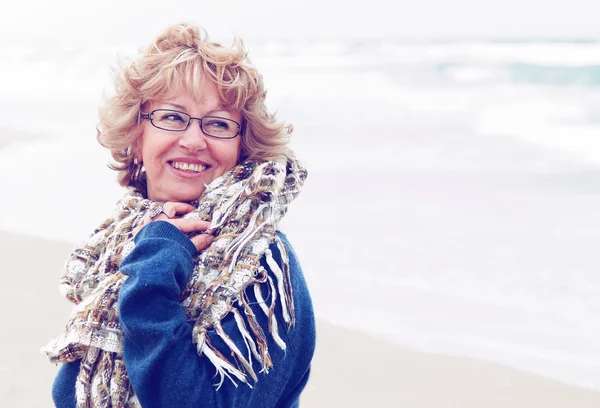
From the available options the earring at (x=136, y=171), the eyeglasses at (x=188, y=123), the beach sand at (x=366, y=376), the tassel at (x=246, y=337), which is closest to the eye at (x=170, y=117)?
the eyeglasses at (x=188, y=123)

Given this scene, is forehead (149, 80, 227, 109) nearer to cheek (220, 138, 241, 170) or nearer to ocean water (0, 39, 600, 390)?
cheek (220, 138, 241, 170)

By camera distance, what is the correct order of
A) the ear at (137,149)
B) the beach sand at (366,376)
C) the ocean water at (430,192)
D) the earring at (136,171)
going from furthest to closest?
the ocean water at (430,192) < the beach sand at (366,376) < the earring at (136,171) < the ear at (137,149)

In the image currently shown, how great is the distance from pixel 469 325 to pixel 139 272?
12.5ft

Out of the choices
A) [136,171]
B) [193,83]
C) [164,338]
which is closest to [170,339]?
[164,338]

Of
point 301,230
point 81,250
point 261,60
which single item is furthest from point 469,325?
point 261,60

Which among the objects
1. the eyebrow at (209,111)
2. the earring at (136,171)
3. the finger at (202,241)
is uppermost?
the eyebrow at (209,111)

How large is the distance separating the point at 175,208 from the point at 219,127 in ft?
0.82

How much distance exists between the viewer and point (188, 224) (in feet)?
6.46

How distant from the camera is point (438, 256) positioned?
251 inches

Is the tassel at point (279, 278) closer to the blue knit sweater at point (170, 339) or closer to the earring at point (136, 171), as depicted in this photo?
the blue knit sweater at point (170, 339)

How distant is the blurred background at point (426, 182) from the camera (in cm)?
533

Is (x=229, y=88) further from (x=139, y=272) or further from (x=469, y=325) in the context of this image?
(x=469, y=325)

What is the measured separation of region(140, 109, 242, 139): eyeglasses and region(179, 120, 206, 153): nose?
0.01 metres

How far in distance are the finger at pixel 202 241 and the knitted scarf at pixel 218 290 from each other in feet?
0.05
